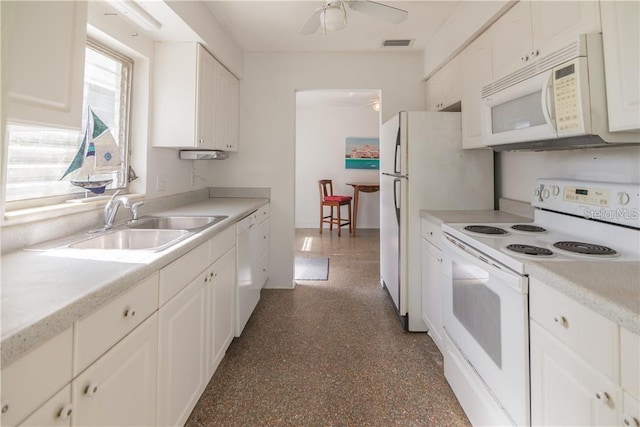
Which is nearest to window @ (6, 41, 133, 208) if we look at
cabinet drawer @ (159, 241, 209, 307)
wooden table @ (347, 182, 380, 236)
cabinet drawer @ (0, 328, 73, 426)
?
cabinet drawer @ (159, 241, 209, 307)

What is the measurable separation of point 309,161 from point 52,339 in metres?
6.01

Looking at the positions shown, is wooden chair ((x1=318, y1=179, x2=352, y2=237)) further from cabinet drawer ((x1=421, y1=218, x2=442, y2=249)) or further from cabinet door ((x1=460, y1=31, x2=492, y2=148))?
cabinet door ((x1=460, y1=31, x2=492, y2=148))

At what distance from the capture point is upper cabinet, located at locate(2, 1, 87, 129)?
2.83 ft

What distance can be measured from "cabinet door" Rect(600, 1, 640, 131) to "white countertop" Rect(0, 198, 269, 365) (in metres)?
1.73

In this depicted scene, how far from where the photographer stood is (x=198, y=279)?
4.64 ft

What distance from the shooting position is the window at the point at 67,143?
1.33 m

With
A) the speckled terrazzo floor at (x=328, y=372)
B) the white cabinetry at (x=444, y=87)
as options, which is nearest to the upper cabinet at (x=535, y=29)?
the white cabinetry at (x=444, y=87)

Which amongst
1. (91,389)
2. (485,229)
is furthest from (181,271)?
(485,229)

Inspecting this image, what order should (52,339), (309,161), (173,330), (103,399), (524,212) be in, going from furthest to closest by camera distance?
(309,161), (524,212), (173,330), (103,399), (52,339)

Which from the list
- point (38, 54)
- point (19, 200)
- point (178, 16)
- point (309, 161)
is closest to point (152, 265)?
point (38, 54)

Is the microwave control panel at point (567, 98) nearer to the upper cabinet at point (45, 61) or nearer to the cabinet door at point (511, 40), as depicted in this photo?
the cabinet door at point (511, 40)

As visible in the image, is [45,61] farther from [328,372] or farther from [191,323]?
[328,372]

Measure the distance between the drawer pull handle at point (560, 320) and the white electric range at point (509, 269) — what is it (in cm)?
13

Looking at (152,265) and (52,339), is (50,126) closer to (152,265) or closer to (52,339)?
(152,265)
